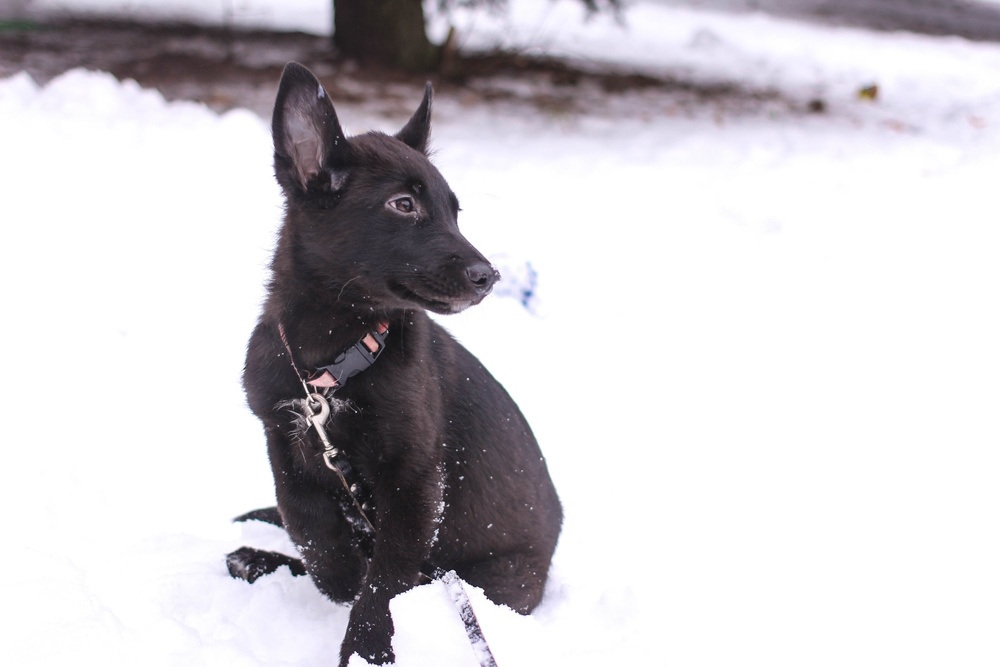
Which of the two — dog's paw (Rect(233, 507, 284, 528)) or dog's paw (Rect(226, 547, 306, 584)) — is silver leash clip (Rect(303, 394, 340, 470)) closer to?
dog's paw (Rect(226, 547, 306, 584))

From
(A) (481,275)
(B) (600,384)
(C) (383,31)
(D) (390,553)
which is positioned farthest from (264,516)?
(C) (383,31)

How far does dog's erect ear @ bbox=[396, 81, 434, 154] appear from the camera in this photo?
2.82 metres

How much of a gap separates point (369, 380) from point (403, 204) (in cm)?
50

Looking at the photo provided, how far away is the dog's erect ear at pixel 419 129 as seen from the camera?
2.82 metres

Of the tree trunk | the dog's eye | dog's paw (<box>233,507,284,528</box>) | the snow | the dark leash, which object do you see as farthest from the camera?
the tree trunk

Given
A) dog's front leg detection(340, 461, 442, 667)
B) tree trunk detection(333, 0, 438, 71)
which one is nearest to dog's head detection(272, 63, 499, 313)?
dog's front leg detection(340, 461, 442, 667)

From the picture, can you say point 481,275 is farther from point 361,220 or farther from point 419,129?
point 419,129

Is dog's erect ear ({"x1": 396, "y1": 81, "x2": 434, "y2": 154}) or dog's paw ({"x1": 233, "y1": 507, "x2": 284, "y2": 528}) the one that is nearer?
dog's erect ear ({"x1": 396, "y1": 81, "x2": 434, "y2": 154})

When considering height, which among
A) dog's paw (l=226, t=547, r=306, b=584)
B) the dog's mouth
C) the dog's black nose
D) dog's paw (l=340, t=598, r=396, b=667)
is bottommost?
dog's paw (l=226, t=547, r=306, b=584)

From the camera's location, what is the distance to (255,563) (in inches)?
112

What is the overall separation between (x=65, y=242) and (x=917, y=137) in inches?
272

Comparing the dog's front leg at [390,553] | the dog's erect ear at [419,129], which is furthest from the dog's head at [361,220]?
the dog's front leg at [390,553]

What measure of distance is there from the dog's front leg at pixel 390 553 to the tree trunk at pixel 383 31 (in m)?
6.69

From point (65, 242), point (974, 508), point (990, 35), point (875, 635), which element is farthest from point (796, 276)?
point (990, 35)
